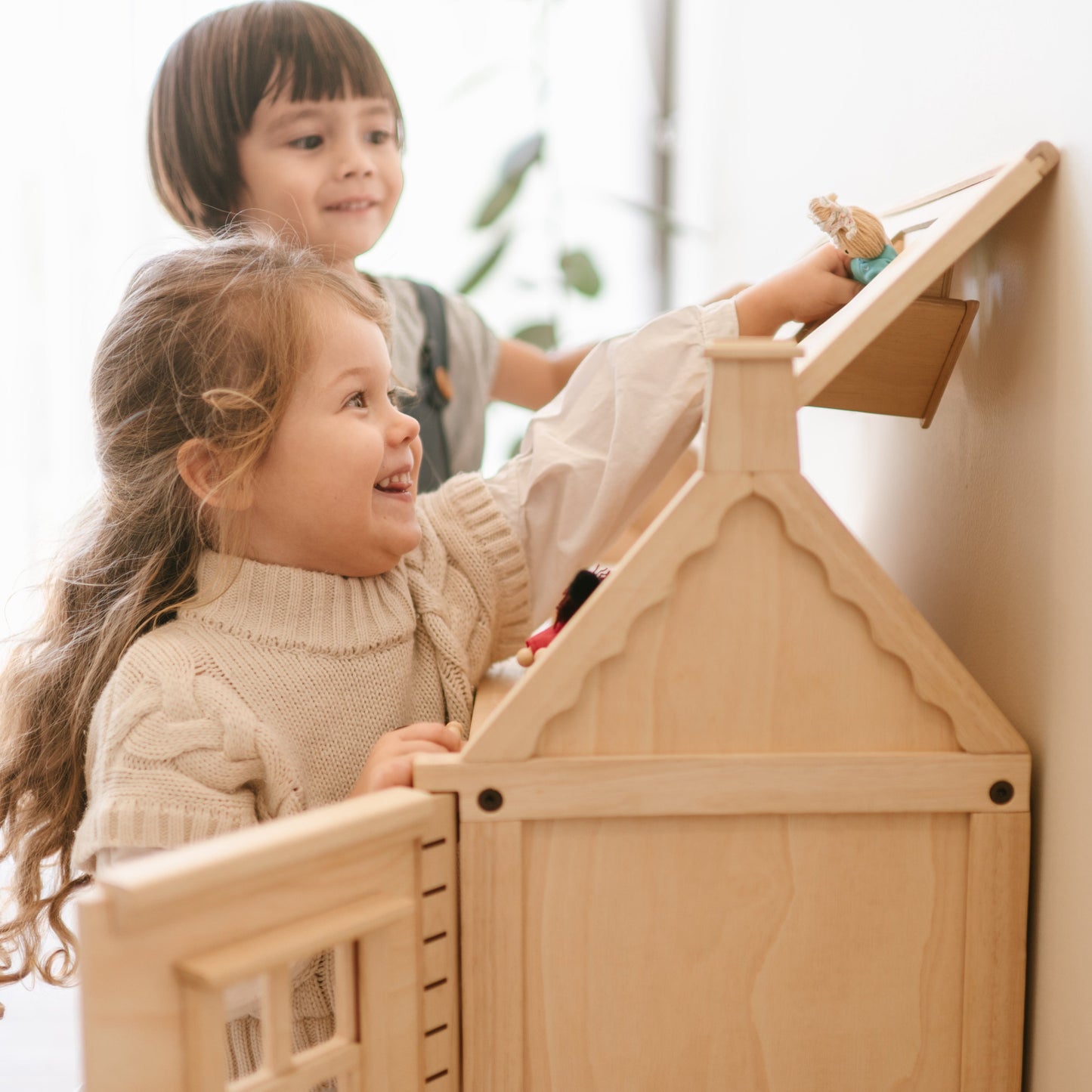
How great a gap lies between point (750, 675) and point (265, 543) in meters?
0.35

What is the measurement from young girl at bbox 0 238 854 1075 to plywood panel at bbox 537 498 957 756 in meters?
0.21

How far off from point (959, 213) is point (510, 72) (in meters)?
1.77

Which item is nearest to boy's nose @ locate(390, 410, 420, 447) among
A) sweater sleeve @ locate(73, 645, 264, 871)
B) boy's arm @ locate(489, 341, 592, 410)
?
sweater sleeve @ locate(73, 645, 264, 871)

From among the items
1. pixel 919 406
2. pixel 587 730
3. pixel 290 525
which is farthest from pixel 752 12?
pixel 587 730

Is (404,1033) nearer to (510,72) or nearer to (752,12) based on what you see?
(752,12)

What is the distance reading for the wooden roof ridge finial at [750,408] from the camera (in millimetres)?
534

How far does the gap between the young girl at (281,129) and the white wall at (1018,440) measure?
463 mm

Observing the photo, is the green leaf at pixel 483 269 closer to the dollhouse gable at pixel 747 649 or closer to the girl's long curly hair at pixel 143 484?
the girl's long curly hair at pixel 143 484

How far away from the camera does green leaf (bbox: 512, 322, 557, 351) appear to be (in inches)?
82.4

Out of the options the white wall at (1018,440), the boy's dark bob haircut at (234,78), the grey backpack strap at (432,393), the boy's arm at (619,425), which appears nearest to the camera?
the white wall at (1018,440)

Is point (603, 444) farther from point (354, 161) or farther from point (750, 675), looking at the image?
point (354, 161)

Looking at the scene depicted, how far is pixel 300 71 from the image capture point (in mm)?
1053

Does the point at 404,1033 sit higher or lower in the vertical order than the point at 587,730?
lower

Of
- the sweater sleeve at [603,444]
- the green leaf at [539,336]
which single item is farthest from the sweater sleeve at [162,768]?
the green leaf at [539,336]
